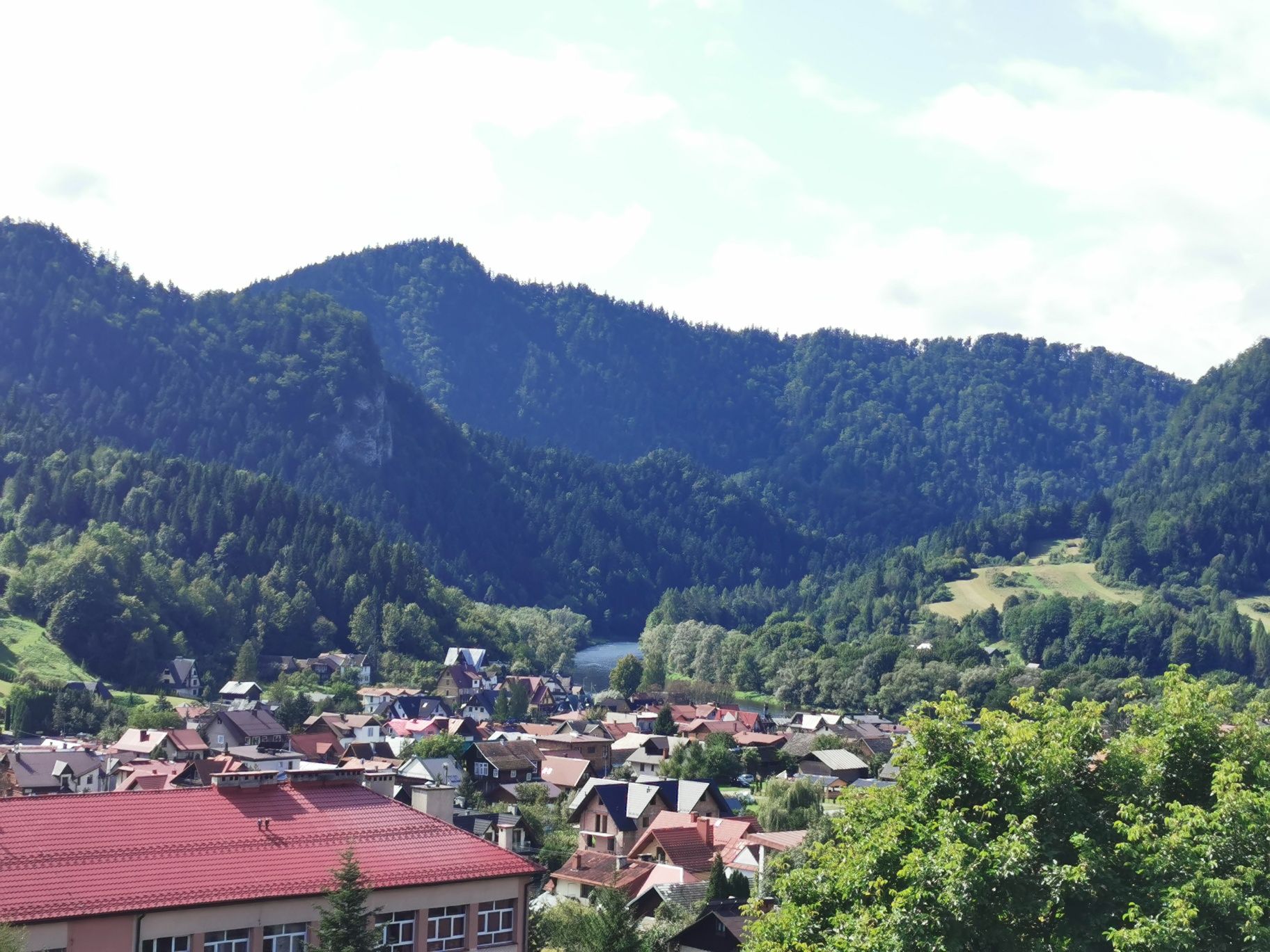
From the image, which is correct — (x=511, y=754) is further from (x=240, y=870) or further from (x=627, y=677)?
(x=627, y=677)

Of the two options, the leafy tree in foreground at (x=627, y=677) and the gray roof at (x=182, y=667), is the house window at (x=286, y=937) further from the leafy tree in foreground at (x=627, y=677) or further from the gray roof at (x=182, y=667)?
the leafy tree in foreground at (x=627, y=677)

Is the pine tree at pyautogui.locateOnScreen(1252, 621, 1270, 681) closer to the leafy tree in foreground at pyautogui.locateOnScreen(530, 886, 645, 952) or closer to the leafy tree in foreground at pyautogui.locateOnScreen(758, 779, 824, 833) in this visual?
the leafy tree in foreground at pyautogui.locateOnScreen(758, 779, 824, 833)

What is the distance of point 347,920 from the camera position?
81.2 feet

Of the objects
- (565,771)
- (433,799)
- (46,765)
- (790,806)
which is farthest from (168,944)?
(565,771)

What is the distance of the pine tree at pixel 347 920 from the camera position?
80.7ft

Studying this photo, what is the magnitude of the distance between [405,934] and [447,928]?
0.90 metres

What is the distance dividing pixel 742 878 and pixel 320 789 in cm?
2115

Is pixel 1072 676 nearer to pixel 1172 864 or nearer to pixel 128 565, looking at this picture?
pixel 128 565

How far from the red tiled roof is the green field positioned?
8982 centimetres

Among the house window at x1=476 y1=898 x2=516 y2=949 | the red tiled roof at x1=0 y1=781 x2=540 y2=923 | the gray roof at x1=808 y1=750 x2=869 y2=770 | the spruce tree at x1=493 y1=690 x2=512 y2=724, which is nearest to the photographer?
the red tiled roof at x1=0 y1=781 x2=540 y2=923

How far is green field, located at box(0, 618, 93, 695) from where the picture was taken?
4560 inches

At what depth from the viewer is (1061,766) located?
2089 cm

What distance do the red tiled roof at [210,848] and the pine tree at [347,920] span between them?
181 centimetres

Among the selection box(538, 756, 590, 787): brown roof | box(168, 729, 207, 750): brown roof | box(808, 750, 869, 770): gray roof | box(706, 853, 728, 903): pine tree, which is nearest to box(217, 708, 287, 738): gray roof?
box(168, 729, 207, 750): brown roof
